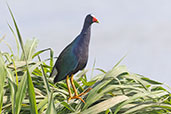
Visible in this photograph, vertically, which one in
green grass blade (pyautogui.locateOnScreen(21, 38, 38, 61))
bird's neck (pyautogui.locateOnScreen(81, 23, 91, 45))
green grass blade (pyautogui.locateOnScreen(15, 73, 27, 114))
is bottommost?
green grass blade (pyautogui.locateOnScreen(15, 73, 27, 114))

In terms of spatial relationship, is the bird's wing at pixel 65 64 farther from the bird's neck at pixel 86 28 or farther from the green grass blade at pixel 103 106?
the green grass blade at pixel 103 106

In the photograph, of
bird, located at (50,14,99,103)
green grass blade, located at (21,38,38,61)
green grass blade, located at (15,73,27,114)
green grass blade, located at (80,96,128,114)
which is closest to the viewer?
green grass blade, located at (15,73,27,114)

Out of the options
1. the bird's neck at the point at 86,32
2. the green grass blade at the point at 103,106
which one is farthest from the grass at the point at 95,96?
the bird's neck at the point at 86,32

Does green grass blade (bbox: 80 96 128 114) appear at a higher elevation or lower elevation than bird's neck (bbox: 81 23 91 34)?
lower

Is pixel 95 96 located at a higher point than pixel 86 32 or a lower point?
lower

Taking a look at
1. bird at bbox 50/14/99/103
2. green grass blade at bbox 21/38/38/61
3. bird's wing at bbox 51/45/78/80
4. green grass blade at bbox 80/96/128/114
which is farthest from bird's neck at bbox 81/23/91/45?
green grass blade at bbox 21/38/38/61

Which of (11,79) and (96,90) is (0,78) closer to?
(11,79)

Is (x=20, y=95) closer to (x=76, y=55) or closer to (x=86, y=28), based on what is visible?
(x=76, y=55)

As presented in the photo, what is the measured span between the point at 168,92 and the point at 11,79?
1.42 m

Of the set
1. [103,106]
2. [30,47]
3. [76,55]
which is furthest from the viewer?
[30,47]

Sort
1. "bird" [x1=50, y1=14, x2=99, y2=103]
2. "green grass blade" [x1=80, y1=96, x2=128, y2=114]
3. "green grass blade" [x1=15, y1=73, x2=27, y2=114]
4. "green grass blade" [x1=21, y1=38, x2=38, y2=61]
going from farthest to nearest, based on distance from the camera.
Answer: "green grass blade" [x1=21, y1=38, x2=38, y2=61] < "bird" [x1=50, y1=14, x2=99, y2=103] < "green grass blade" [x1=80, y1=96, x2=128, y2=114] < "green grass blade" [x1=15, y1=73, x2=27, y2=114]

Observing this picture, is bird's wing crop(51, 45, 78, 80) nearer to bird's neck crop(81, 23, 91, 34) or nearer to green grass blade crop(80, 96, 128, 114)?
bird's neck crop(81, 23, 91, 34)

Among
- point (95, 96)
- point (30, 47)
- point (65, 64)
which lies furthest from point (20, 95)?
point (30, 47)

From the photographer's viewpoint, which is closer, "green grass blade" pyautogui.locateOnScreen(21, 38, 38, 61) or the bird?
the bird
